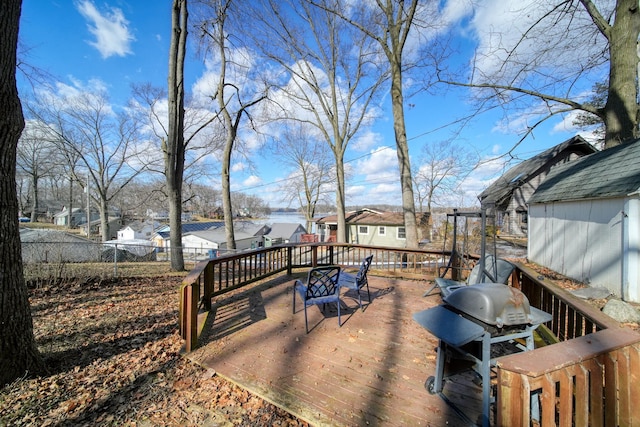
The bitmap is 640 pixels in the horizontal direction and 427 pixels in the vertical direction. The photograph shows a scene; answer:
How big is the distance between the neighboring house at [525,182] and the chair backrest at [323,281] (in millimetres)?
16641

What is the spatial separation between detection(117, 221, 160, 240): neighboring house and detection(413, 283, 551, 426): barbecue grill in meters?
35.7

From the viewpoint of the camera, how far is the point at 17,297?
2.27m

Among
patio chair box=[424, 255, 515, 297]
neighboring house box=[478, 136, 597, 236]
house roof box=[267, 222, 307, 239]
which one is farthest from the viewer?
house roof box=[267, 222, 307, 239]

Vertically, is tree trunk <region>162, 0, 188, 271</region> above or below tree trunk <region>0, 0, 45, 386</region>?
above

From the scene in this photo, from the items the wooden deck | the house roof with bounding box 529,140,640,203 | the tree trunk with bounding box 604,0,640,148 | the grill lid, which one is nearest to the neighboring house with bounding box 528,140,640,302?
the house roof with bounding box 529,140,640,203

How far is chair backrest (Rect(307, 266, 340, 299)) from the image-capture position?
335 cm

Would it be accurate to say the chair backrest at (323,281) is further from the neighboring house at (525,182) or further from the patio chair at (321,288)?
the neighboring house at (525,182)

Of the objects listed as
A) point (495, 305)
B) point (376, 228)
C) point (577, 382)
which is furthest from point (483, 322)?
point (376, 228)

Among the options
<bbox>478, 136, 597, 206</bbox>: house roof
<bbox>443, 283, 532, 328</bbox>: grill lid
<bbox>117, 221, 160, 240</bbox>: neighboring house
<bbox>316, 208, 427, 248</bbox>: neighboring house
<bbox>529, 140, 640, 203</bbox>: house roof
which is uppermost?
<bbox>478, 136, 597, 206</bbox>: house roof

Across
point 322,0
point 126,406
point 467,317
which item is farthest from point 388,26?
point 126,406

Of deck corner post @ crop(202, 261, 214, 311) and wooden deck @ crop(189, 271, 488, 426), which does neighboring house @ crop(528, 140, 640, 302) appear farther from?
deck corner post @ crop(202, 261, 214, 311)

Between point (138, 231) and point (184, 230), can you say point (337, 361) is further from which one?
point (138, 231)

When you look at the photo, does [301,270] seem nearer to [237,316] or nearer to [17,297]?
[237,316]

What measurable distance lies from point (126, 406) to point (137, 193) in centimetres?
3487
